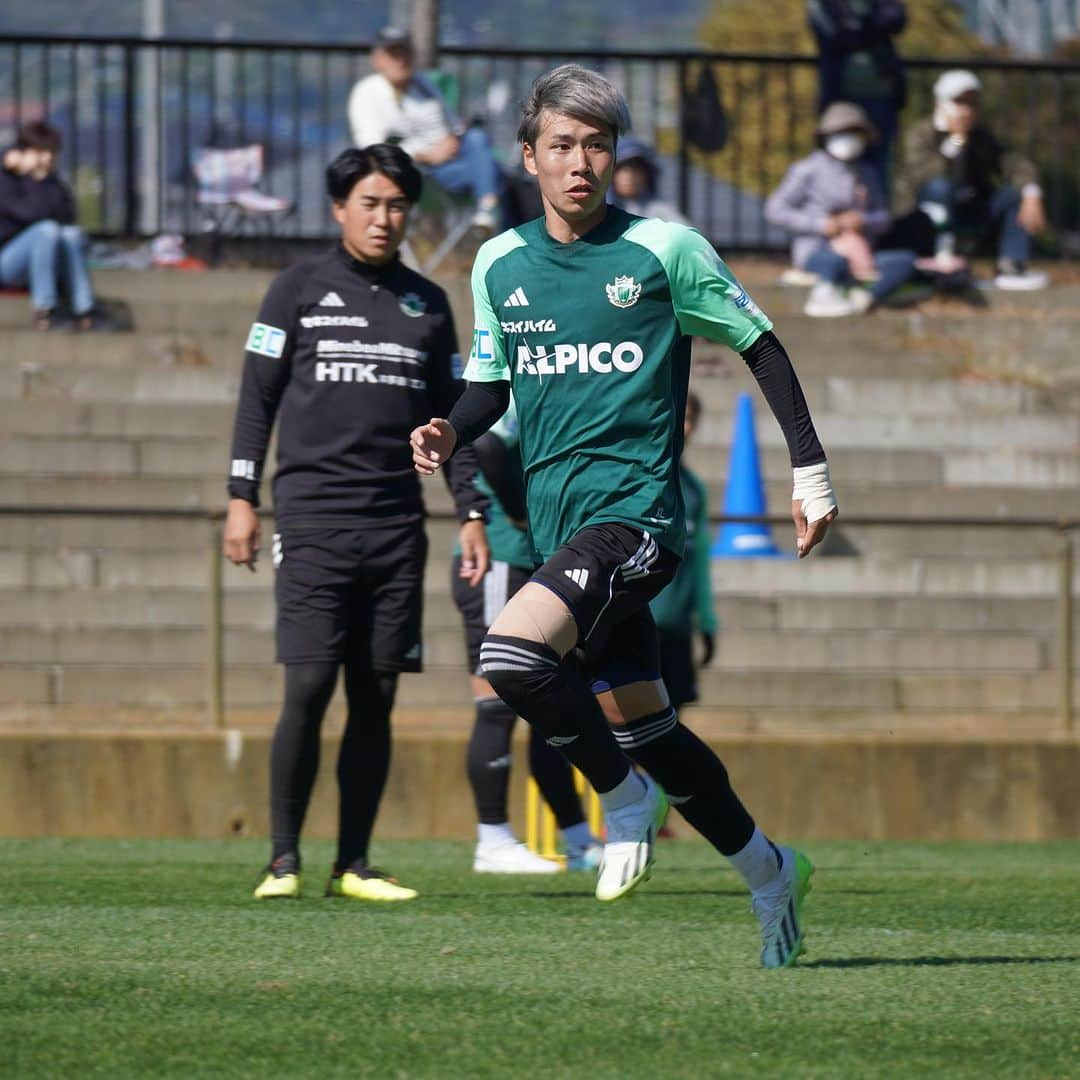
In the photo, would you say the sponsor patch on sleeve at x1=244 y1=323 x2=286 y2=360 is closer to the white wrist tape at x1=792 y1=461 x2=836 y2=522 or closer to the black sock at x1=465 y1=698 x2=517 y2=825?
the black sock at x1=465 y1=698 x2=517 y2=825

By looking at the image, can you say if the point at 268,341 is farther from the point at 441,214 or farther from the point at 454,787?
the point at 441,214

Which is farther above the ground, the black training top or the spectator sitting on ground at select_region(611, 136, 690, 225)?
the spectator sitting on ground at select_region(611, 136, 690, 225)

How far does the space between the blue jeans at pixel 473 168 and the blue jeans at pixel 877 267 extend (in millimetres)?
2272

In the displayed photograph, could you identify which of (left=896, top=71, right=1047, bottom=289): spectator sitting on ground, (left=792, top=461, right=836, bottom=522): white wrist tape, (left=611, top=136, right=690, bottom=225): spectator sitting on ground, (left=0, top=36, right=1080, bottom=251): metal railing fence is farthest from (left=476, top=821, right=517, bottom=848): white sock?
(left=0, top=36, right=1080, bottom=251): metal railing fence

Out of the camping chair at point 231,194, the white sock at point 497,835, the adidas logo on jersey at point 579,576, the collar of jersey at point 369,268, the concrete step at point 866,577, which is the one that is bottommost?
the white sock at point 497,835

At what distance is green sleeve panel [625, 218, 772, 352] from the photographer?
5227mm

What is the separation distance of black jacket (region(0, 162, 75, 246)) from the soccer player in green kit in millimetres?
9677

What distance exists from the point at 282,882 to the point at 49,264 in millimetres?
8472

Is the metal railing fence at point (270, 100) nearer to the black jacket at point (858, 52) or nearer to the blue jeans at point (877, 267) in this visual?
the black jacket at point (858, 52)

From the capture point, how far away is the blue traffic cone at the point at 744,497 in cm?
1257

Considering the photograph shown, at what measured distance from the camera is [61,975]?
16.5 ft

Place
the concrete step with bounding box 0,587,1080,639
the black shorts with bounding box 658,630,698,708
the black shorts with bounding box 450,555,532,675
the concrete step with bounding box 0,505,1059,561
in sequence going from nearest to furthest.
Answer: the black shorts with bounding box 450,555,532,675
the black shorts with bounding box 658,630,698,708
the concrete step with bounding box 0,505,1059,561
the concrete step with bounding box 0,587,1080,639

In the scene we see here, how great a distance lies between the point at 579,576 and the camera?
5023mm

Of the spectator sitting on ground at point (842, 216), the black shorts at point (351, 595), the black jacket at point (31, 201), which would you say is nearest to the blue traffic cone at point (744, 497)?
the spectator sitting on ground at point (842, 216)
